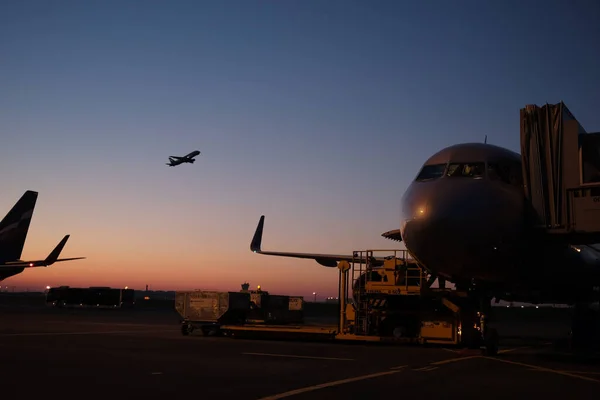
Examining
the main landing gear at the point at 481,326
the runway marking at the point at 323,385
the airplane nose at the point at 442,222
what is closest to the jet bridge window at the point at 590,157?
the airplane nose at the point at 442,222

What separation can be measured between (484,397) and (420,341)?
980 centimetres

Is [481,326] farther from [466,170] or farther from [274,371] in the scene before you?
[274,371]

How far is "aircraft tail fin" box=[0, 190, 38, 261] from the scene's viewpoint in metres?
41.5

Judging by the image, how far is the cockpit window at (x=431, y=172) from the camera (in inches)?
593

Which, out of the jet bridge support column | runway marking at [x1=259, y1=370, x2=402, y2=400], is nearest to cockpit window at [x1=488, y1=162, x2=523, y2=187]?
runway marking at [x1=259, y1=370, x2=402, y2=400]

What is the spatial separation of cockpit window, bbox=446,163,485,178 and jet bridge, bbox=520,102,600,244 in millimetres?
1022

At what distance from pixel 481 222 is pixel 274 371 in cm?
530

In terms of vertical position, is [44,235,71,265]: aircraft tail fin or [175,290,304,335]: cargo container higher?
[44,235,71,265]: aircraft tail fin

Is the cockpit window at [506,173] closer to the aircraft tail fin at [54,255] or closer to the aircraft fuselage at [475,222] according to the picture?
the aircraft fuselage at [475,222]

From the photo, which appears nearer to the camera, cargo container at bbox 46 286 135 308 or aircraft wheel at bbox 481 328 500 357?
aircraft wheel at bbox 481 328 500 357

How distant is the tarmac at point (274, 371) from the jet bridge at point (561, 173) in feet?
10.4

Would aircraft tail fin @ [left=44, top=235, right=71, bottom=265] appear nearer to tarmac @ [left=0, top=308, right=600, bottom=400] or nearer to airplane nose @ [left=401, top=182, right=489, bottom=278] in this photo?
tarmac @ [left=0, top=308, right=600, bottom=400]

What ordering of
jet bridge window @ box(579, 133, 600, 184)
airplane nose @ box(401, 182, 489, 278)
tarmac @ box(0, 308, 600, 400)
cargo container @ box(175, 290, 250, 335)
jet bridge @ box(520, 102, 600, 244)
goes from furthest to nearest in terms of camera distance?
cargo container @ box(175, 290, 250, 335) < jet bridge window @ box(579, 133, 600, 184) < jet bridge @ box(520, 102, 600, 244) < airplane nose @ box(401, 182, 489, 278) < tarmac @ box(0, 308, 600, 400)

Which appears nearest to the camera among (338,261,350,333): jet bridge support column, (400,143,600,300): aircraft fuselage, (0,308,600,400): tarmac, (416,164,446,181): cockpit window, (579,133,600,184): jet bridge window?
(0,308,600,400): tarmac
